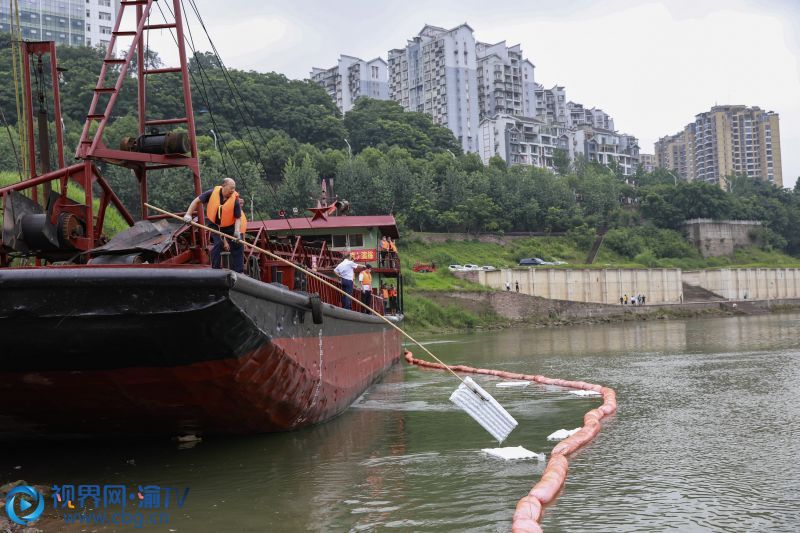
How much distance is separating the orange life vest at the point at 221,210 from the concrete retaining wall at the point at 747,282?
221ft

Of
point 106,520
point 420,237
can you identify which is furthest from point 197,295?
point 420,237

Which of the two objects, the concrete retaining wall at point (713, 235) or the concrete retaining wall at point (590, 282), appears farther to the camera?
the concrete retaining wall at point (713, 235)

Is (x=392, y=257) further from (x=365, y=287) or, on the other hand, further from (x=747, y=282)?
(x=747, y=282)

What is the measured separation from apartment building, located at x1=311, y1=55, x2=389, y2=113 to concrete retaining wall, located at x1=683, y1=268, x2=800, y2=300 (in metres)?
A: 88.7

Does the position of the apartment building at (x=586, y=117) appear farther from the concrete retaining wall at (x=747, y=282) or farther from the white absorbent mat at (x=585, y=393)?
the white absorbent mat at (x=585, y=393)

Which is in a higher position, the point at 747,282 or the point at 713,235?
the point at 713,235

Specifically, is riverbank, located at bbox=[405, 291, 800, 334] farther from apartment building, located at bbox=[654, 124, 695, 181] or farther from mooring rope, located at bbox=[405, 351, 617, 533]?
apartment building, located at bbox=[654, 124, 695, 181]

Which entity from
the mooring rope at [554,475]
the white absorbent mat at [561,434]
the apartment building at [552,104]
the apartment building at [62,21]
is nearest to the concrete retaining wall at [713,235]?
the apartment building at [552,104]

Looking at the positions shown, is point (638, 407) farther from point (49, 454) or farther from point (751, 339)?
point (751, 339)

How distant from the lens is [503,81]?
466ft

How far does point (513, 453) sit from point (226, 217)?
405cm

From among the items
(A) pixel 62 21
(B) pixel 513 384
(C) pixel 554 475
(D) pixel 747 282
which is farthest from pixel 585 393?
(A) pixel 62 21

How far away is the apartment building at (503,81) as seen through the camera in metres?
141

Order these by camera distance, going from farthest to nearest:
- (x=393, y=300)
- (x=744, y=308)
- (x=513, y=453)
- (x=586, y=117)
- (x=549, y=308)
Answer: (x=586, y=117)
(x=744, y=308)
(x=549, y=308)
(x=393, y=300)
(x=513, y=453)
